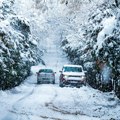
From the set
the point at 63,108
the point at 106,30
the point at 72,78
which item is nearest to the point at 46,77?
the point at 72,78

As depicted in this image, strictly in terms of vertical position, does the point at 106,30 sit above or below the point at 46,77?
above

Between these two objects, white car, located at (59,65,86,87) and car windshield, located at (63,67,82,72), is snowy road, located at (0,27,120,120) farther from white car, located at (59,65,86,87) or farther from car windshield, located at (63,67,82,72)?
car windshield, located at (63,67,82,72)

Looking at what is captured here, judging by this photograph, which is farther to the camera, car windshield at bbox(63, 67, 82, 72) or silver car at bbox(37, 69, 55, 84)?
silver car at bbox(37, 69, 55, 84)

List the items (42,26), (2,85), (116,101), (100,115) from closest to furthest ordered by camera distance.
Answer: (100,115) → (116,101) → (2,85) → (42,26)

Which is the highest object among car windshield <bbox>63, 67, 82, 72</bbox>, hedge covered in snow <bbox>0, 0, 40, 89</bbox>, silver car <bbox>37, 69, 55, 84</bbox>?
hedge covered in snow <bbox>0, 0, 40, 89</bbox>

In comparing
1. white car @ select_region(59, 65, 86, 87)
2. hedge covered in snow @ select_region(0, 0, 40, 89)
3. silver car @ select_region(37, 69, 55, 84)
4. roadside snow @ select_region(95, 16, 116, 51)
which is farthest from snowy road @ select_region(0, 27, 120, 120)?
silver car @ select_region(37, 69, 55, 84)

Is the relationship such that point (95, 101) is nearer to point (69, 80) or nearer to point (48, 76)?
point (69, 80)

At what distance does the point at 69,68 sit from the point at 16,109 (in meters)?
16.4

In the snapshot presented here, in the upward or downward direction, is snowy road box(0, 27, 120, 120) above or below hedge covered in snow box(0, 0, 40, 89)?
below

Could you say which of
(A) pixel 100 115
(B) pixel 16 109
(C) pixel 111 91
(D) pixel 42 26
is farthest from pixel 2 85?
(D) pixel 42 26

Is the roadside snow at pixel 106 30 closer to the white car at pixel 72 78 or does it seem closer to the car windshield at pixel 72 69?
the white car at pixel 72 78

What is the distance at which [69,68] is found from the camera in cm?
3547

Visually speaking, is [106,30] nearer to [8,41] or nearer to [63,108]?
[8,41]

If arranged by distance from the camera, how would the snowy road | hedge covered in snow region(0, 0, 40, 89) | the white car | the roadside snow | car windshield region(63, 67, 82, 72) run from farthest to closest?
car windshield region(63, 67, 82, 72)
the white car
hedge covered in snow region(0, 0, 40, 89)
the roadside snow
the snowy road
